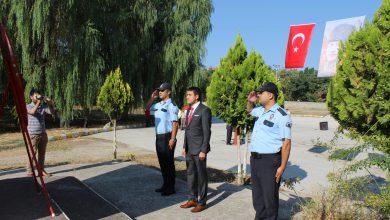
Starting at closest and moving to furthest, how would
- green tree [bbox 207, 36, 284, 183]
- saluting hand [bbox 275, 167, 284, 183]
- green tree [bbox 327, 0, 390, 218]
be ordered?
saluting hand [bbox 275, 167, 284, 183] → green tree [bbox 327, 0, 390, 218] → green tree [bbox 207, 36, 284, 183]

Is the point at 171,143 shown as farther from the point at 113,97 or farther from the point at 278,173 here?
the point at 113,97

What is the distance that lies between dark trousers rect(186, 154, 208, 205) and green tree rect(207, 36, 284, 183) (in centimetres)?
201

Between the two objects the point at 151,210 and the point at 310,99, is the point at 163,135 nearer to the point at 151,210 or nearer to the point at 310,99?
the point at 151,210

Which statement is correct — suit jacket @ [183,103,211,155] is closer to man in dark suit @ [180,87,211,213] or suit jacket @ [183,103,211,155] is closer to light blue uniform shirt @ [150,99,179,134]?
man in dark suit @ [180,87,211,213]

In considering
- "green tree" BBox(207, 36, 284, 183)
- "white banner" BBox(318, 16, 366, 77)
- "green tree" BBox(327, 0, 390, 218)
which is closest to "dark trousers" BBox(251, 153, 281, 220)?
"green tree" BBox(327, 0, 390, 218)

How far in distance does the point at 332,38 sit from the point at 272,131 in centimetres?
673

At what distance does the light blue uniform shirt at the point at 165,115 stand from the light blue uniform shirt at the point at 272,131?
1983 millimetres

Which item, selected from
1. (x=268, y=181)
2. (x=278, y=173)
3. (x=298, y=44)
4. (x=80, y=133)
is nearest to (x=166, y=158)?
(x=268, y=181)

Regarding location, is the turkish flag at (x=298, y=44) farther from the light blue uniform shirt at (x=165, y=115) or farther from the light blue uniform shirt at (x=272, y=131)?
the light blue uniform shirt at (x=272, y=131)

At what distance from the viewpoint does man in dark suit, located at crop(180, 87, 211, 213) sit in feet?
18.0

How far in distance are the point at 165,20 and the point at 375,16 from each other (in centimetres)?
1715

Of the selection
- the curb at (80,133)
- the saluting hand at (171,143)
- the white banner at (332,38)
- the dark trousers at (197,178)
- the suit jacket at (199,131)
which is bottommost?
the curb at (80,133)

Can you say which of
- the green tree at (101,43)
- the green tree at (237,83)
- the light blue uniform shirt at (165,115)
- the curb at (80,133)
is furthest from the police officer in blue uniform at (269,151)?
the green tree at (101,43)

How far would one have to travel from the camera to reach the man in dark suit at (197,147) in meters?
5.50
